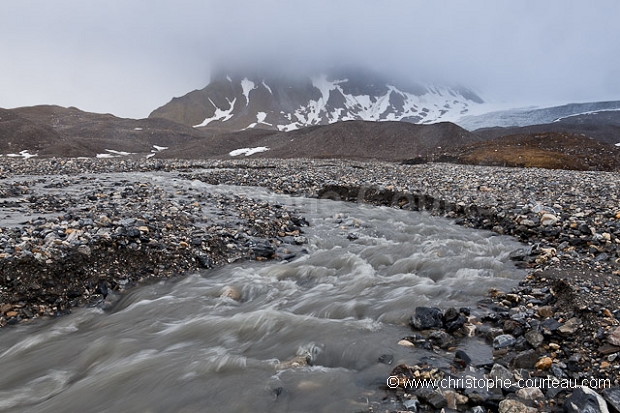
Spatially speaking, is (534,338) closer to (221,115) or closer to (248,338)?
(248,338)

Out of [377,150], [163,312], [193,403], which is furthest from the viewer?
[377,150]

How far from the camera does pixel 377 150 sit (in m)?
44.2

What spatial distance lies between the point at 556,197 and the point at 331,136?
124 feet

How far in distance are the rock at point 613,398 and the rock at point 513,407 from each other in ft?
1.98

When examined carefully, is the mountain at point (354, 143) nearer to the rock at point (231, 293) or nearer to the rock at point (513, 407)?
the rock at point (231, 293)

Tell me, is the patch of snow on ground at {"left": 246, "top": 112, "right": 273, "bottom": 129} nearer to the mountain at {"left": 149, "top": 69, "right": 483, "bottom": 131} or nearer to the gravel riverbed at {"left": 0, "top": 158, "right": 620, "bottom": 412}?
the mountain at {"left": 149, "top": 69, "right": 483, "bottom": 131}

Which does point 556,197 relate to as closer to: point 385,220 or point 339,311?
point 385,220

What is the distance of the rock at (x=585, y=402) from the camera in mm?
3049

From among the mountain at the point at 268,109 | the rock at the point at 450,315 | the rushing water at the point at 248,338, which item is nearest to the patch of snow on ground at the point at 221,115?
the mountain at the point at 268,109

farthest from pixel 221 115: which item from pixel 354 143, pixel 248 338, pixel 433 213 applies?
pixel 248 338

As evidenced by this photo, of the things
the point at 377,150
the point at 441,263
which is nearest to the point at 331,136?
the point at 377,150

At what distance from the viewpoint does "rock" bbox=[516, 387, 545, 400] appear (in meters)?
3.36

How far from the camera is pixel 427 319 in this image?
16.4 feet

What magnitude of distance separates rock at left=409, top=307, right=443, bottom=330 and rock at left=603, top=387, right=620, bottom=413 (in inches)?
73.3
